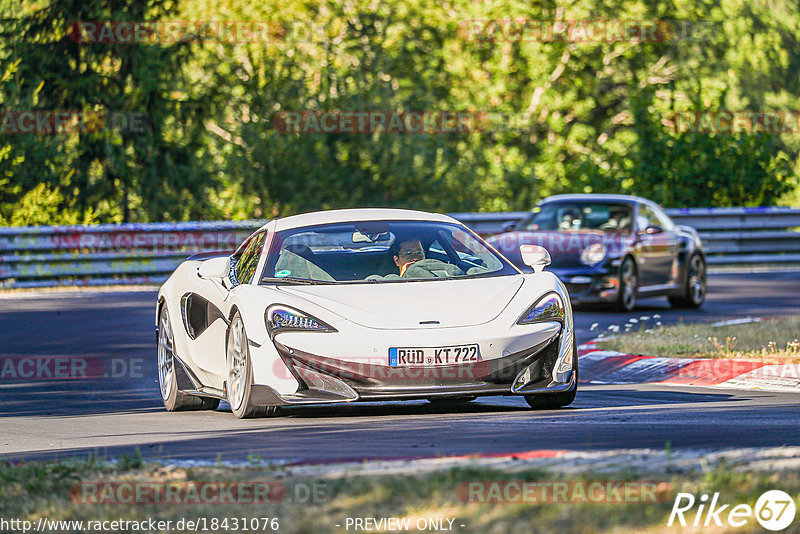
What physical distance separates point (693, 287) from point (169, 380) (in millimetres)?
11376

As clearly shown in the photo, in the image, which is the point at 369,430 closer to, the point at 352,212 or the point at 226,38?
the point at 352,212

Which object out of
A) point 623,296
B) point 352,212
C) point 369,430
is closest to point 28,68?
point 623,296

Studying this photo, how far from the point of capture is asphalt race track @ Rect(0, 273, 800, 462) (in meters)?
7.57

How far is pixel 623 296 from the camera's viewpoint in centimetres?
1956

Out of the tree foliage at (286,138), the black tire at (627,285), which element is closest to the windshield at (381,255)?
the black tire at (627,285)

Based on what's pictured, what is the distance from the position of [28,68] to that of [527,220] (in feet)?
41.7

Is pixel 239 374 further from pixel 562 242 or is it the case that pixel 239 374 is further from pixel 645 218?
pixel 645 218

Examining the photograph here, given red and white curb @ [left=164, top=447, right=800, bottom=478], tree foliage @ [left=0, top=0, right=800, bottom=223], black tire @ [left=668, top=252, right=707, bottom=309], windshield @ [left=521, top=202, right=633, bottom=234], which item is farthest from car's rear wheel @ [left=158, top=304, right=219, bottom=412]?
tree foliage @ [left=0, top=0, right=800, bottom=223]

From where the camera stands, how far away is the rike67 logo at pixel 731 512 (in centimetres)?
519

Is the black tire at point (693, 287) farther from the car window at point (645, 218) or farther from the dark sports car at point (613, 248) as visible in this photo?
the car window at point (645, 218)

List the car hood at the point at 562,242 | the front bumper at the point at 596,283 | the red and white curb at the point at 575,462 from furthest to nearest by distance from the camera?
the car hood at the point at 562,242 → the front bumper at the point at 596,283 → the red and white curb at the point at 575,462

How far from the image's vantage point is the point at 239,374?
946cm

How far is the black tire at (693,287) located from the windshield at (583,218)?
1149 mm

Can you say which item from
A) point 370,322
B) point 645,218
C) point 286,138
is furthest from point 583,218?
point 370,322
